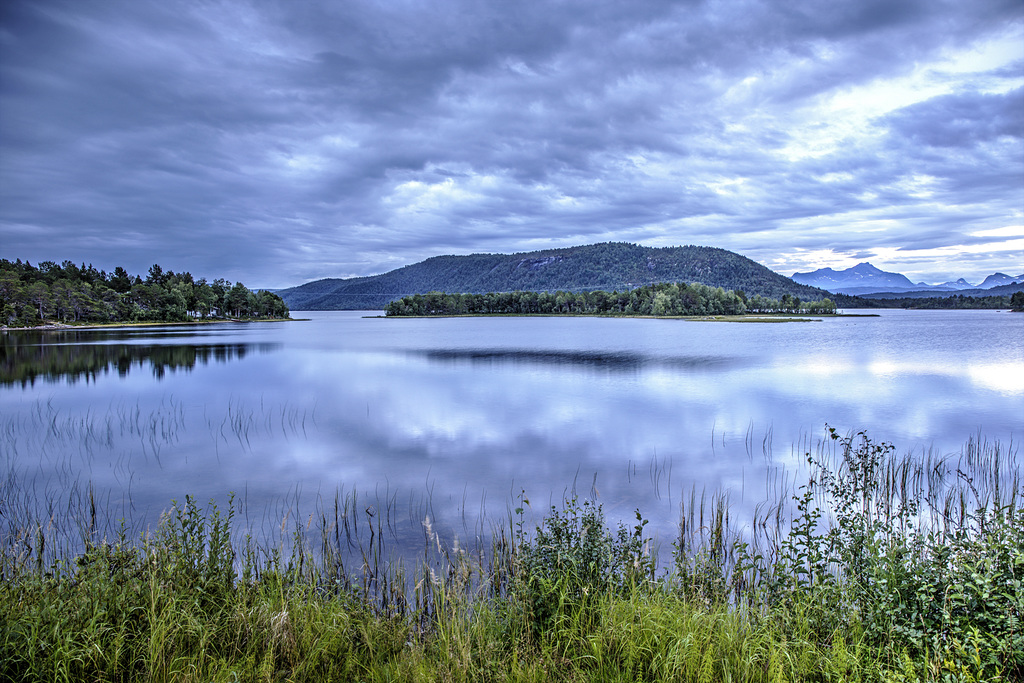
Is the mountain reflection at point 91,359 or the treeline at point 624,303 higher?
the treeline at point 624,303

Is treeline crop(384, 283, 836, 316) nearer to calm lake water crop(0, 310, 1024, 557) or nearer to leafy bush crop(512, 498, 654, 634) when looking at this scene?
calm lake water crop(0, 310, 1024, 557)

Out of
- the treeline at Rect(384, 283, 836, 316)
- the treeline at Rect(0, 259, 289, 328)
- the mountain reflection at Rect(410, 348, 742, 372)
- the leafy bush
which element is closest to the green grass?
the leafy bush

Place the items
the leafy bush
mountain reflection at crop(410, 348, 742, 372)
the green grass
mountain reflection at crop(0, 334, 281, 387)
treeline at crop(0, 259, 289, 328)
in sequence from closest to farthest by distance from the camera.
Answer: the green grass < the leafy bush < mountain reflection at crop(0, 334, 281, 387) < mountain reflection at crop(410, 348, 742, 372) < treeline at crop(0, 259, 289, 328)

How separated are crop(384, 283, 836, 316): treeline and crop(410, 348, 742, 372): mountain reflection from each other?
297 ft

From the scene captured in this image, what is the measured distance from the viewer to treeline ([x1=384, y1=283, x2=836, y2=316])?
125 meters

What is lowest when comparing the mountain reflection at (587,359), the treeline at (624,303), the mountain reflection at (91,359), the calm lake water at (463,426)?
the calm lake water at (463,426)

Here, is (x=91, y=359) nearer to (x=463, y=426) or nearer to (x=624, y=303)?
(x=463, y=426)

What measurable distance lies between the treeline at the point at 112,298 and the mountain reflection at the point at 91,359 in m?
36.4

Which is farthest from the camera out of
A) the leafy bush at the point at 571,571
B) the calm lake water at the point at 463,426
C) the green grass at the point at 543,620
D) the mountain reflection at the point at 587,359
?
the mountain reflection at the point at 587,359

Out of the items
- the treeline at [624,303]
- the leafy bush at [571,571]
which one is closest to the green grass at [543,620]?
the leafy bush at [571,571]

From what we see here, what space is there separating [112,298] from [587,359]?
102542mm

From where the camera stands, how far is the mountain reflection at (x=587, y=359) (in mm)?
32500

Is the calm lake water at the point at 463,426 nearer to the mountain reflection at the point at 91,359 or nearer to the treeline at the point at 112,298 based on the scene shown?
the mountain reflection at the point at 91,359

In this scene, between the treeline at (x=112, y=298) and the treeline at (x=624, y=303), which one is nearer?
the treeline at (x=112, y=298)
